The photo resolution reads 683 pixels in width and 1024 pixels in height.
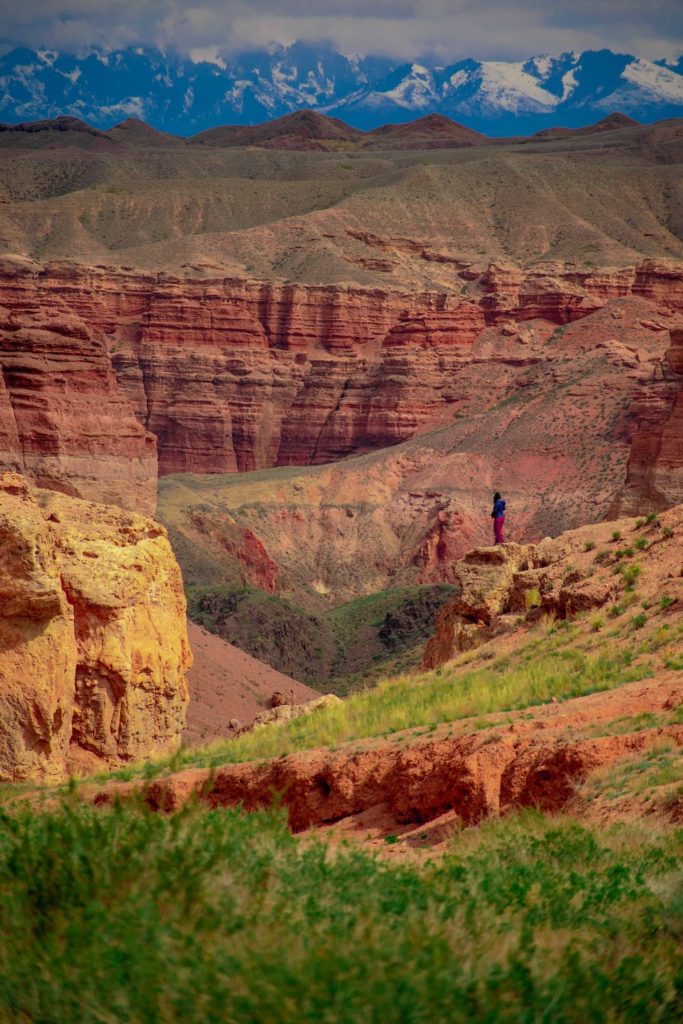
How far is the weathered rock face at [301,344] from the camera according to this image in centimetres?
10244

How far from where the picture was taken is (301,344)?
369 feet

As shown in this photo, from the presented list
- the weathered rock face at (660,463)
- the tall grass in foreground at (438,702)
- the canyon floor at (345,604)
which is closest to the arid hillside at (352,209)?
the canyon floor at (345,604)

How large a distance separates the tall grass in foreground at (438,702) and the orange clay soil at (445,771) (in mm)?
714

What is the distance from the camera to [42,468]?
158 ft

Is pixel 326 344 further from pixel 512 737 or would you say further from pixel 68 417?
pixel 512 737

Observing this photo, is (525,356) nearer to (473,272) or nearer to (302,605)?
(473,272)

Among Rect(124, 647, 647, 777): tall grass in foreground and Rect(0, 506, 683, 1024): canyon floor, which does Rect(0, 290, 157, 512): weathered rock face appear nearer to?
Rect(124, 647, 647, 777): tall grass in foreground

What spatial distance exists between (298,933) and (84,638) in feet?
42.7

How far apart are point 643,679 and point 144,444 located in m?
37.2

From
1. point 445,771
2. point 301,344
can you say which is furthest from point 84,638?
point 301,344

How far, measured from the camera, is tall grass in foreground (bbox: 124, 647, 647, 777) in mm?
16500

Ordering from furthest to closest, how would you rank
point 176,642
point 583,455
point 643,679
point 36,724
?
point 583,455, point 176,642, point 36,724, point 643,679

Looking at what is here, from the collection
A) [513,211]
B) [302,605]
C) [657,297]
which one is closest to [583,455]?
[302,605]

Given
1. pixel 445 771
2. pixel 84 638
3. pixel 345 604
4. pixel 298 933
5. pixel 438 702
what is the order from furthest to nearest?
pixel 345 604
pixel 84 638
pixel 438 702
pixel 445 771
pixel 298 933
